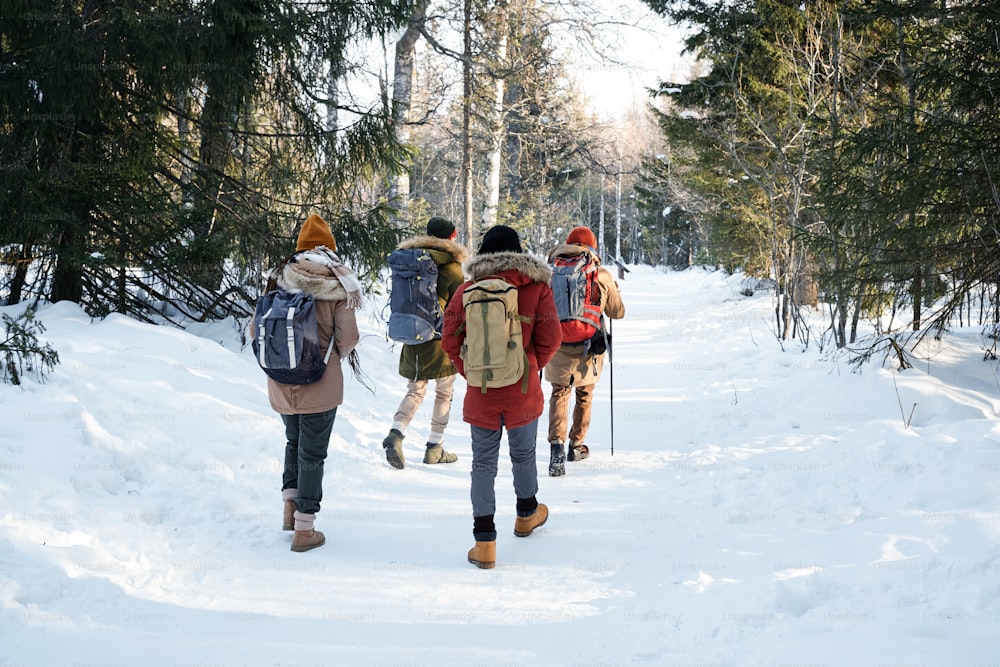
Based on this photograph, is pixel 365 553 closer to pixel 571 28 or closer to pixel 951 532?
pixel 951 532

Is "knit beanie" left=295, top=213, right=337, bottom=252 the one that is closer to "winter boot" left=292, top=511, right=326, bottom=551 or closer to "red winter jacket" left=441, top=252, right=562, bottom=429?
"red winter jacket" left=441, top=252, right=562, bottom=429

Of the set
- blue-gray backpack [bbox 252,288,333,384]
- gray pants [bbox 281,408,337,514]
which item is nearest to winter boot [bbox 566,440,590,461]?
gray pants [bbox 281,408,337,514]

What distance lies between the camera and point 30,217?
5.80 m

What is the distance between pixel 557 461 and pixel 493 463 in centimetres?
171

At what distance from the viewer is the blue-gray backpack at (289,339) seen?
3.94m

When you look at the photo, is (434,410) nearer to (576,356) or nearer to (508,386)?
Answer: (576,356)

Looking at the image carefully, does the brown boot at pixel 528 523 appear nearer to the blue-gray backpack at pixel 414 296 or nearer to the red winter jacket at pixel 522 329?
the red winter jacket at pixel 522 329

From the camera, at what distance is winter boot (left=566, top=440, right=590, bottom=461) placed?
6.22 metres

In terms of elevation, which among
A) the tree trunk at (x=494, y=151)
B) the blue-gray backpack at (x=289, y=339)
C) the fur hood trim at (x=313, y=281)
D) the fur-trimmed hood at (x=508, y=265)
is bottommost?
the blue-gray backpack at (x=289, y=339)

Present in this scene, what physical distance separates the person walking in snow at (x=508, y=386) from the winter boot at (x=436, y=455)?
6.09 feet

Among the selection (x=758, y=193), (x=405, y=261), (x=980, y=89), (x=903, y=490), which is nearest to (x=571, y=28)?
(x=758, y=193)

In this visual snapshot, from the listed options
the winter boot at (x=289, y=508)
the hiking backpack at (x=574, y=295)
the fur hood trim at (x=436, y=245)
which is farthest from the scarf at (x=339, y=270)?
the hiking backpack at (x=574, y=295)

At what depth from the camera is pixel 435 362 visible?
6023 mm

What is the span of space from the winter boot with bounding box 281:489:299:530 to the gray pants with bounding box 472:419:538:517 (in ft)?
3.98
